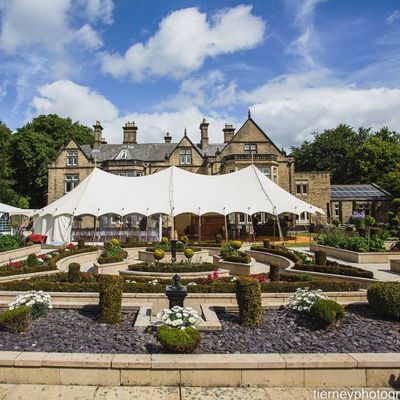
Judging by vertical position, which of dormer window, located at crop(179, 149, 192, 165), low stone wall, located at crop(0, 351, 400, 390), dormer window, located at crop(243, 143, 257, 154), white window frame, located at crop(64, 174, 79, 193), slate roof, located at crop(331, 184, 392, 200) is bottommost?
low stone wall, located at crop(0, 351, 400, 390)

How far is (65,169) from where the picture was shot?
3694 centimetres

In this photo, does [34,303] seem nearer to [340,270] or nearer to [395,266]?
[340,270]

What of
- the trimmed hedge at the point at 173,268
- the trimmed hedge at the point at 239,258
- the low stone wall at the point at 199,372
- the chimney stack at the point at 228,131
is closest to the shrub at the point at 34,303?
the low stone wall at the point at 199,372

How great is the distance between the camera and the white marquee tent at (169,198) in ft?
71.6

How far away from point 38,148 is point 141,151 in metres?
14.8

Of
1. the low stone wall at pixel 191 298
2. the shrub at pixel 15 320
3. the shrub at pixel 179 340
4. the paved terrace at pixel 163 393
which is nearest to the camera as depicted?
the paved terrace at pixel 163 393

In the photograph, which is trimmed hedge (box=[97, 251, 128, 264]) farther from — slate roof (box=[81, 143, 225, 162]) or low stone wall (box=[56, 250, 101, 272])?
slate roof (box=[81, 143, 225, 162])

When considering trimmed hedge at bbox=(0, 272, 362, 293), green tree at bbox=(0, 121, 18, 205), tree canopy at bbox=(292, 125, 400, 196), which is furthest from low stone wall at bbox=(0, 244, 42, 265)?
tree canopy at bbox=(292, 125, 400, 196)

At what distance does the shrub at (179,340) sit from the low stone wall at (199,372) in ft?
0.86

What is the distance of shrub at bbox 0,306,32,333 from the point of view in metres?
5.77

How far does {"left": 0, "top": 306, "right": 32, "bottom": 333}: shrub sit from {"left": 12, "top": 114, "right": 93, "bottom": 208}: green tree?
127ft

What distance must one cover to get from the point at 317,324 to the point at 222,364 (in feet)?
8.14

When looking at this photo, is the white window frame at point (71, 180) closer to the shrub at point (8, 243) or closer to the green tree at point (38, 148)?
the green tree at point (38, 148)

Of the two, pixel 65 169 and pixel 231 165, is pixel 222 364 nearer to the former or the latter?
pixel 231 165
